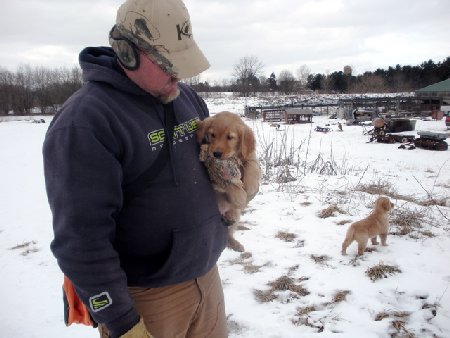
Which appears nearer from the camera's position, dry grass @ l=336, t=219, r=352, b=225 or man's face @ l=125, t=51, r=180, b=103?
man's face @ l=125, t=51, r=180, b=103

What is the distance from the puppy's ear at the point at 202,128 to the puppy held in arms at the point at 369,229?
2.92 metres

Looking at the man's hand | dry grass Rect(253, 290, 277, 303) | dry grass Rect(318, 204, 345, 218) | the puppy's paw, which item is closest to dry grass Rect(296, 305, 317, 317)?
dry grass Rect(253, 290, 277, 303)

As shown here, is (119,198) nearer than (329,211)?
Yes

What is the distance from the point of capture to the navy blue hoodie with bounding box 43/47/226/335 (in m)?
1.41

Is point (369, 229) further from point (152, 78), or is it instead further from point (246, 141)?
point (152, 78)

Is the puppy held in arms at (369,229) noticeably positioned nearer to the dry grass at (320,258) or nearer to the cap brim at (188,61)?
the dry grass at (320,258)

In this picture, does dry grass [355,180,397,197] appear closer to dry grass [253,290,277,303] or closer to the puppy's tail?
the puppy's tail

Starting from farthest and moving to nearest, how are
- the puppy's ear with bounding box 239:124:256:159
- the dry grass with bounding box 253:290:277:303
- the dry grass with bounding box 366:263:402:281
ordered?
the dry grass with bounding box 366:263:402:281 < the dry grass with bounding box 253:290:277:303 < the puppy's ear with bounding box 239:124:256:159

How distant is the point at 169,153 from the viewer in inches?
69.6

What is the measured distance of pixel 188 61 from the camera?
1.69 meters

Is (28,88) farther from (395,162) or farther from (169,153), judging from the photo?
(169,153)

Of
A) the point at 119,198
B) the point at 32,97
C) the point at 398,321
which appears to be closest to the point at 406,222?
the point at 398,321

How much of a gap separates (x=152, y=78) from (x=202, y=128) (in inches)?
29.5

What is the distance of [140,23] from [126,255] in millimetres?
1100
